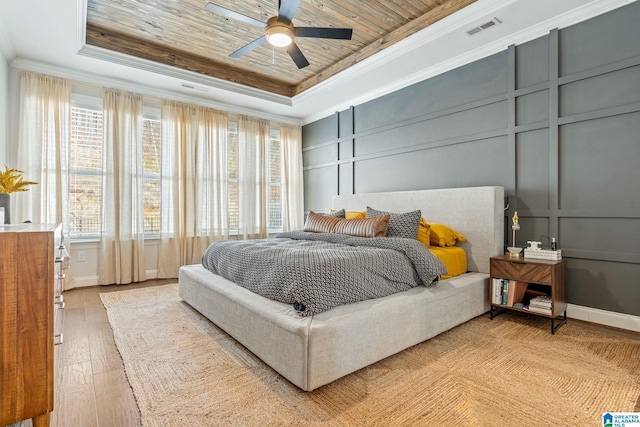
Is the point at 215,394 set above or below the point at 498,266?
below

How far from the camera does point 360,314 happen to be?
193 centimetres

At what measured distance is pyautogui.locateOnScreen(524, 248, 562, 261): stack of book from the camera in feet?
8.87

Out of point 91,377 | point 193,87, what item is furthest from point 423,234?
point 193,87

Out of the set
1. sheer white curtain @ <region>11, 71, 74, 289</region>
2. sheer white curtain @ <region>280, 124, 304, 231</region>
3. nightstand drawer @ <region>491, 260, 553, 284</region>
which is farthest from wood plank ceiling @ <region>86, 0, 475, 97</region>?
nightstand drawer @ <region>491, 260, 553, 284</region>

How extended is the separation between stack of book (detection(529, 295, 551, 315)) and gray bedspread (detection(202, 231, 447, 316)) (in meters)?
0.84

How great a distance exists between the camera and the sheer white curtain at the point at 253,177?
5355 mm

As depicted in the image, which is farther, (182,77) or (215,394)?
(182,77)

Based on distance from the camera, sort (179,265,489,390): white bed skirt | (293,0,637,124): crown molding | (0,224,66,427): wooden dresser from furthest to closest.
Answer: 1. (293,0,637,124): crown molding
2. (179,265,489,390): white bed skirt
3. (0,224,66,427): wooden dresser

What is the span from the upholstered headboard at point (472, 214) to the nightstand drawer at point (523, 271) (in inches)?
12.3

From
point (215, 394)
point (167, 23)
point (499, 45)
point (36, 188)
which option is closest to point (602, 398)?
point (215, 394)

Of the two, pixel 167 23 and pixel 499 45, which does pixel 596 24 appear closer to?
pixel 499 45

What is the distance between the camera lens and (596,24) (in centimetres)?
273

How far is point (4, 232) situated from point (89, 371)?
47.9 inches

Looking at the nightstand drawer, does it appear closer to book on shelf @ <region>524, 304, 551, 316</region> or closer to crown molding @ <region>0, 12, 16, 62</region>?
book on shelf @ <region>524, 304, 551, 316</region>
